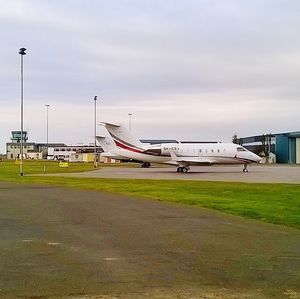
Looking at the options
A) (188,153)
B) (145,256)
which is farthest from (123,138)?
(145,256)

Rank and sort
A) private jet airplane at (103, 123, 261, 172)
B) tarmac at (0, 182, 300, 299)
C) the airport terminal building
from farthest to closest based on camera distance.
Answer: the airport terminal building, private jet airplane at (103, 123, 261, 172), tarmac at (0, 182, 300, 299)

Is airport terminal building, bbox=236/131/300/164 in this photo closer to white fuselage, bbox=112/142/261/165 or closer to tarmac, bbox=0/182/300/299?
white fuselage, bbox=112/142/261/165

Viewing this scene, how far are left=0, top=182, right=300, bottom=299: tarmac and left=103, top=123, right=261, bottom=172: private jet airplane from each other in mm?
42152

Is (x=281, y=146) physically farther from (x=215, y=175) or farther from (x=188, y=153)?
(x=215, y=175)

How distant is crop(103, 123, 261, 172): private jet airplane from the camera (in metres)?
58.2

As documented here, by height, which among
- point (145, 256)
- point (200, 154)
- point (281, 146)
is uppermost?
point (281, 146)

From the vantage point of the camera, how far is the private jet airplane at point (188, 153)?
5816 cm

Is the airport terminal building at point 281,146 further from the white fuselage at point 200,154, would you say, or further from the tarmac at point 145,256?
the tarmac at point 145,256

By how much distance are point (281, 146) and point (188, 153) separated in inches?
2475

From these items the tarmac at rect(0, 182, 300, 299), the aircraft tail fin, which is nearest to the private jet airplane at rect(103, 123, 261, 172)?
the aircraft tail fin

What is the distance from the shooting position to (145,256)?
927 centimetres

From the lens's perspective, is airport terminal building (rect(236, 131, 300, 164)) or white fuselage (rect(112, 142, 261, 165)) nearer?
Result: white fuselage (rect(112, 142, 261, 165))

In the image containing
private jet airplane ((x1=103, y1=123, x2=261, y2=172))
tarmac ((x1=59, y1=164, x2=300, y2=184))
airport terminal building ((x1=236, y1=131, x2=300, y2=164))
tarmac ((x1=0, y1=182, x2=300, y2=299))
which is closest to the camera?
tarmac ((x1=0, y1=182, x2=300, y2=299))

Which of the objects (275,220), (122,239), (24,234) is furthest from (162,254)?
(275,220)
